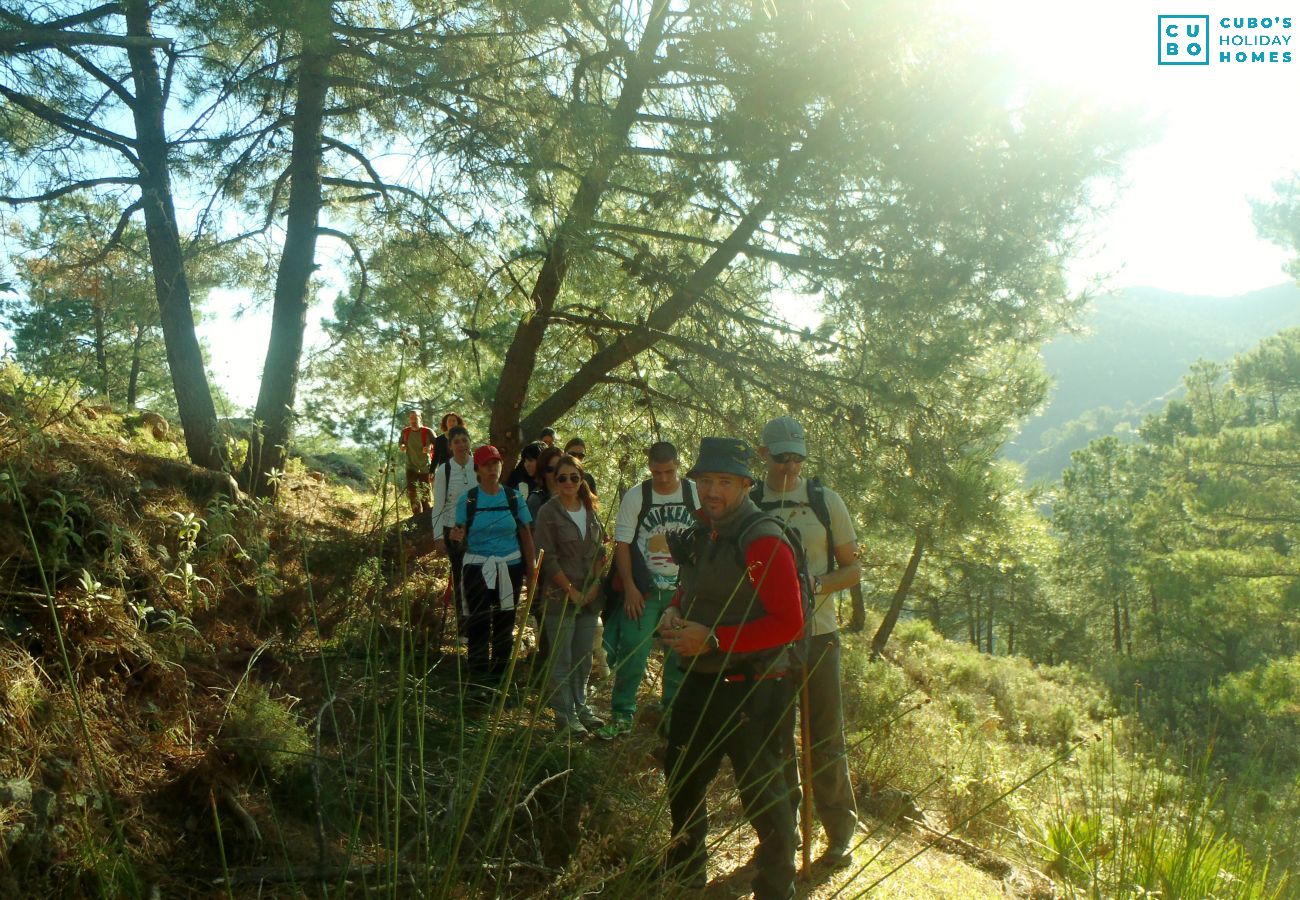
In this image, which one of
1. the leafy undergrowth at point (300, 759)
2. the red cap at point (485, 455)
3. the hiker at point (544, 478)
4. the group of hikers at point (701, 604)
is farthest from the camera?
the hiker at point (544, 478)

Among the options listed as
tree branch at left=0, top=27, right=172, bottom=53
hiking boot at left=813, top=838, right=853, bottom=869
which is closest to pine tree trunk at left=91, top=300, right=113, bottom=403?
tree branch at left=0, top=27, right=172, bottom=53

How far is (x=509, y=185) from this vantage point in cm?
577

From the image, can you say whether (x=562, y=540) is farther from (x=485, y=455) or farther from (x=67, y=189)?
(x=67, y=189)

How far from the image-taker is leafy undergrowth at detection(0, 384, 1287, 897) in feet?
7.77

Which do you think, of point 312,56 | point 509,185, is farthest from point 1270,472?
point 312,56

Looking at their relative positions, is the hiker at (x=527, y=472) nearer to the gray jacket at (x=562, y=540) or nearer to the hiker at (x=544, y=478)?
the hiker at (x=544, y=478)

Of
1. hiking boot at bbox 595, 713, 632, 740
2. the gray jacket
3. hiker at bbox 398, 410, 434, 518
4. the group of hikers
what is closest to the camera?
the group of hikers

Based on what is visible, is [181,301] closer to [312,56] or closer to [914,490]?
[312,56]

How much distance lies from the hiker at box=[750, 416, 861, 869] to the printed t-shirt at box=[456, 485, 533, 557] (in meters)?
1.84

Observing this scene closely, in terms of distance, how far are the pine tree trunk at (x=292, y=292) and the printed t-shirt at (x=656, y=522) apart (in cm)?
272

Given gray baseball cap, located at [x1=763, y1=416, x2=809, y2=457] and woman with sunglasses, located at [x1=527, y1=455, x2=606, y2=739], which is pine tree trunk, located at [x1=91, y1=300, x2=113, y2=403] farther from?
gray baseball cap, located at [x1=763, y1=416, x2=809, y2=457]

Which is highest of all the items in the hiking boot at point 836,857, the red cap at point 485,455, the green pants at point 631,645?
the red cap at point 485,455

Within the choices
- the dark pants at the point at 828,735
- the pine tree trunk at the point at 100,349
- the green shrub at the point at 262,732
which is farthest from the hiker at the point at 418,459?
the dark pants at the point at 828,735

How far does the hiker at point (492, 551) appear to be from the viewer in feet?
17.2
